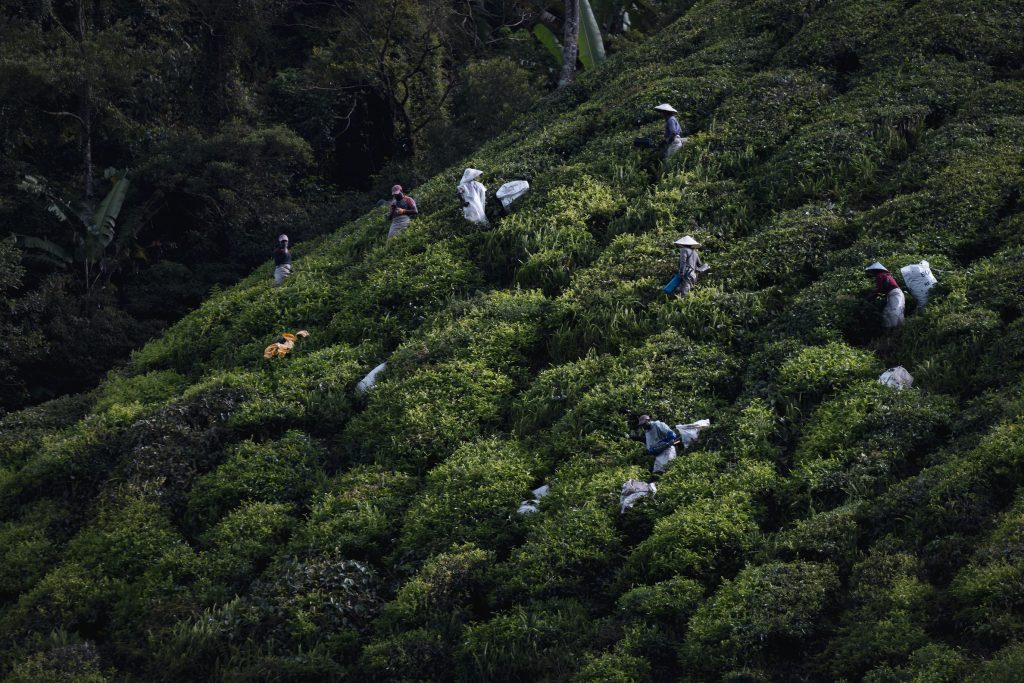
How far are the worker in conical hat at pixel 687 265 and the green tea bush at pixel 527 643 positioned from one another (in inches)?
247

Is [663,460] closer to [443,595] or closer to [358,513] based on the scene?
[443,595]

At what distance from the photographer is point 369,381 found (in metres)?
16.4

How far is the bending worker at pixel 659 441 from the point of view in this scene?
43.5 ft

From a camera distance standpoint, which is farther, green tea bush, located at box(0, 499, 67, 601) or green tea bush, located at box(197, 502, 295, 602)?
green tea bush, located at box(0, 499, 67, 601)

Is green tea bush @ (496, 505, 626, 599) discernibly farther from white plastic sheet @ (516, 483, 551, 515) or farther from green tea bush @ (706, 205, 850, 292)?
green tea bush @ (706, 205, 850, 292)

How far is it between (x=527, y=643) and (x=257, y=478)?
16.5 ft

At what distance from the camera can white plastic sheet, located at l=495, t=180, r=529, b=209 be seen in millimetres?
20109

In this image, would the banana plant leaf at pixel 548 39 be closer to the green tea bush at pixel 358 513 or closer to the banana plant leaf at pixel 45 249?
the banana plant leaf at pixel 45 249

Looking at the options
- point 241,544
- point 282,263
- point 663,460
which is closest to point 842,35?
point 282,263

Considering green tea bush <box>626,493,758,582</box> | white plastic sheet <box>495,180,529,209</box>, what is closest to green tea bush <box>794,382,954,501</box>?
green tea bush <box>626,493,758,582</box>

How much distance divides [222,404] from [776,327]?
7.72 meters

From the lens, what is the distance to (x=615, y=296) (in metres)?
16.6

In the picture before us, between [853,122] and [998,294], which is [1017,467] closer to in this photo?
[998,294]

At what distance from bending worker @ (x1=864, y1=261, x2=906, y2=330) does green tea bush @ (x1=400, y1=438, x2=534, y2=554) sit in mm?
4959
